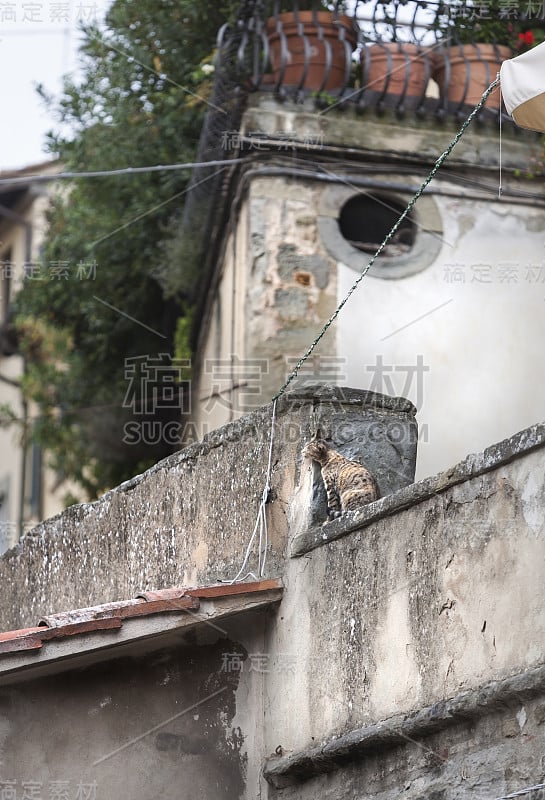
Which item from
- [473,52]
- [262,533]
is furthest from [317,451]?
[473,52]

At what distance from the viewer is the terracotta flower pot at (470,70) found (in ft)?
34.0

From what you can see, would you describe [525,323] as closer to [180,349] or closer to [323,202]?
[323,202]

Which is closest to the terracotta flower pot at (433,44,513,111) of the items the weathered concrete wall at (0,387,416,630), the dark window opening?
the dark window opening

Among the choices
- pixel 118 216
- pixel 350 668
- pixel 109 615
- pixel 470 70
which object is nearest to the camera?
pixel 350 668

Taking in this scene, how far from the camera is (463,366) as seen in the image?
10.0 metres

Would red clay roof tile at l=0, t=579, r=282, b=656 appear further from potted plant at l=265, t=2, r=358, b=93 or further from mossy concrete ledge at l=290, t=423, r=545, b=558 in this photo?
potted plant at l=265, t=2, r=358, b=93

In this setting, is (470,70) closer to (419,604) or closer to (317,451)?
(317,451)

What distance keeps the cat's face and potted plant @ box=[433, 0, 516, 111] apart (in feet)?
18.1

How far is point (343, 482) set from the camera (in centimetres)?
544

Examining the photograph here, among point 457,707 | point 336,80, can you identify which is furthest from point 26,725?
point 336,80

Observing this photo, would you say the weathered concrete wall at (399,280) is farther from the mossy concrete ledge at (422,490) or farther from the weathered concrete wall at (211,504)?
the mossy concrete ledge at (422,490)

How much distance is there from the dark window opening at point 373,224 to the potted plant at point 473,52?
1.04 m

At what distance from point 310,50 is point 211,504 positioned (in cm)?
507

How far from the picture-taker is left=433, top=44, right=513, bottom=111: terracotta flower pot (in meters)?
10.4
